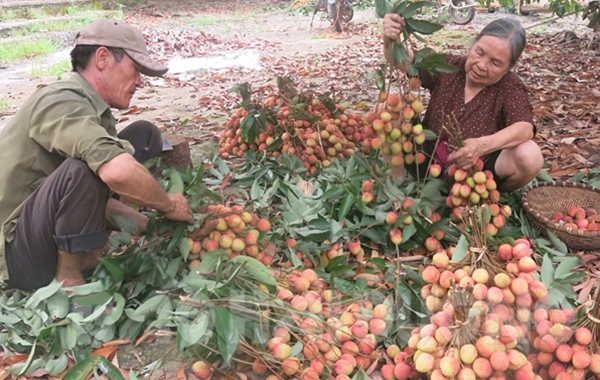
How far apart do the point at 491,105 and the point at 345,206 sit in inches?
27.4

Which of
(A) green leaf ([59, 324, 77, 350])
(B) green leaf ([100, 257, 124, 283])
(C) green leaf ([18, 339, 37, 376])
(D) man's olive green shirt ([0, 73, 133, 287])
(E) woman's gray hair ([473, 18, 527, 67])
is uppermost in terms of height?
(E) woman's gray hair ([473, 18, 527, 67])

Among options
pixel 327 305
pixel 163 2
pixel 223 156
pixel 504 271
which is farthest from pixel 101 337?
pixel 163 2

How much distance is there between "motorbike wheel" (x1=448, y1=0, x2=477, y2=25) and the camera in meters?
8.41

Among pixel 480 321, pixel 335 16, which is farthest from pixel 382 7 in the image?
pixel 335 16

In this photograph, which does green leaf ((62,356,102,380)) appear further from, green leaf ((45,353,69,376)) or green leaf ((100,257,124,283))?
green leaf ((100,257,124,283))

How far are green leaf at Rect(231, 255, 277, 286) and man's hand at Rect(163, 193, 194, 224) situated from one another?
0.24m

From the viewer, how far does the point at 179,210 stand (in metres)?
1.63

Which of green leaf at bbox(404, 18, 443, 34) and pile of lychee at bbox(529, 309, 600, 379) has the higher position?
green leaf at bbox(404, 18, 443, 34)

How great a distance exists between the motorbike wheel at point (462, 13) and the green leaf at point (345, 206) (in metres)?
7.40

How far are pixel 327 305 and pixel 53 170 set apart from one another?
95 cm

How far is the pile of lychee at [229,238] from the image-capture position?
5.51 feet

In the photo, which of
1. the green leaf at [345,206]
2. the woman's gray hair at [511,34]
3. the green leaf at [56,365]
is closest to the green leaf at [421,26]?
the woman's gray hair at [511,34]

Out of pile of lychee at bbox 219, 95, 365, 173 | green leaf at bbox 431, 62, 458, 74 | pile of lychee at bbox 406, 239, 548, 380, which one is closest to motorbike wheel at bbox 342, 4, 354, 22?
pile of lychee at bbox 219, 95, 365, 173

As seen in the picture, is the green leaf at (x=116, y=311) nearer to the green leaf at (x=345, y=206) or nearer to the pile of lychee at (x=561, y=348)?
the green leaf at (x=345, y=206)
